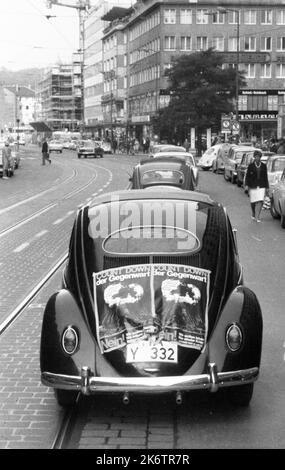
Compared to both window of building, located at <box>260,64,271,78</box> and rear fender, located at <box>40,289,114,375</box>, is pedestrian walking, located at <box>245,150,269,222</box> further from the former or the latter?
window of building, located at <box>260,64,271,78</box>

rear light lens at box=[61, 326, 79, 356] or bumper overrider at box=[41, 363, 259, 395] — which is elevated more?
rear light lens at box=[61, 326, 79, 356]

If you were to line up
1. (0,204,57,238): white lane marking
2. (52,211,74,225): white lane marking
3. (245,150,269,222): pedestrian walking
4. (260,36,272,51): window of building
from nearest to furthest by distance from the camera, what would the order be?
1. (0,204,57,238): white lane marking
2. (245,150,269,222): pedestrian walking
3. (52,211,74,225): white lane marking
4. (260,36,272,51): window of building

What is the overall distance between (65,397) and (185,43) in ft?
290

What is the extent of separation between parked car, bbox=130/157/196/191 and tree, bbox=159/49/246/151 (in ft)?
174

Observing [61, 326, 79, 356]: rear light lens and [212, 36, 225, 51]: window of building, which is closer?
[61, 326, 79, 356]: rear light lens

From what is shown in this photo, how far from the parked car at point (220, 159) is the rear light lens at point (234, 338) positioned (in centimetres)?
3536

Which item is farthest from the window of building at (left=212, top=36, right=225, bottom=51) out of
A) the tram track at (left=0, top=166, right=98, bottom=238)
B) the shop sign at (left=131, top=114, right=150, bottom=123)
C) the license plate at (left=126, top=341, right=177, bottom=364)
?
the license plate at (left=126, top=341, right=177, bottom=364)

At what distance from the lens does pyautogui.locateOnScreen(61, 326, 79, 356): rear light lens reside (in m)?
5.64

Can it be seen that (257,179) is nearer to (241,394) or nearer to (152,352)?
(241,394)

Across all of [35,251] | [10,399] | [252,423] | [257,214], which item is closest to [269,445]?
[252,423]

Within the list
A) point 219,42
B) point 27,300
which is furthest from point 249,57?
point 27,300
